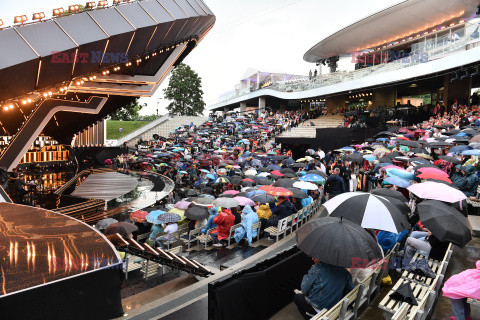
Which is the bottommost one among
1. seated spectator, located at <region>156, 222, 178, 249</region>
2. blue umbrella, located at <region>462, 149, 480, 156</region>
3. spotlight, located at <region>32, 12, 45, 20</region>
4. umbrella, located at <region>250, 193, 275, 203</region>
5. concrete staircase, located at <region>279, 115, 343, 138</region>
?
seated spectator, located at <region>156, 222, 178, 249</region>

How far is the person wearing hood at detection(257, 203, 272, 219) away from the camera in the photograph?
8320mm

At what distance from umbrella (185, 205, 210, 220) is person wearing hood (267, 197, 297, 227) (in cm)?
174

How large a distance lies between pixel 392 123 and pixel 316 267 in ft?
71.2

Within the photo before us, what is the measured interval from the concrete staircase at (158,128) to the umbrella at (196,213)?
32.8 metres

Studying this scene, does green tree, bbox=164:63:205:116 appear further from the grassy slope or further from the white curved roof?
the white curved roof

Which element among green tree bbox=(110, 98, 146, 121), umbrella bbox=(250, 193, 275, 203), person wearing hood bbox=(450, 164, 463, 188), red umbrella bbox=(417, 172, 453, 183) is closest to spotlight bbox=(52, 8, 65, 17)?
umbrella bbox=(250, 193, 275, 203)

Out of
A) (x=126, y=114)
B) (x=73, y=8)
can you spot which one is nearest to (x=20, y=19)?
(x=73, y=8)

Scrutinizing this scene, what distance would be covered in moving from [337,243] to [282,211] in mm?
4483

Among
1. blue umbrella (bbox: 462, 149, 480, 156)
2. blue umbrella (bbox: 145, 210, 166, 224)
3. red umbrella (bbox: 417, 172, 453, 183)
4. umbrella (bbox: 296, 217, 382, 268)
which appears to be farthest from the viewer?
blue umbrella (bbox: 462, 149, 480, 156)

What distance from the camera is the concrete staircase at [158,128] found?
1582 inches

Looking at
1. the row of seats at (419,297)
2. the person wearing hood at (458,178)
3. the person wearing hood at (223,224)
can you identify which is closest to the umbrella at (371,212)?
the row of seats at (419,297)

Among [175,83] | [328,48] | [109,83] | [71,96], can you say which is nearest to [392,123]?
[109,83]

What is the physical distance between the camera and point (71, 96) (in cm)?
2270

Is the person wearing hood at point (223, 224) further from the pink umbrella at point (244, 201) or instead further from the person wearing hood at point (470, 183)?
the person wearing hood at point (470, 183)
